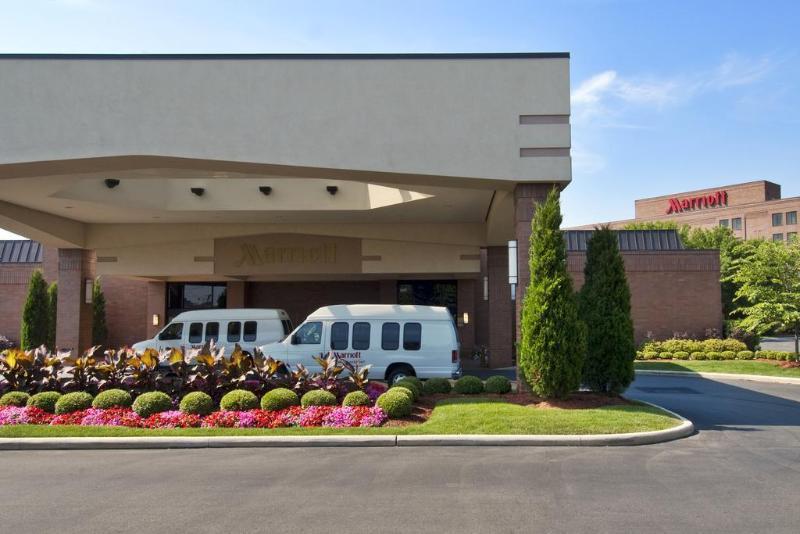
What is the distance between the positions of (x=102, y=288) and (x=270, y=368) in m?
23.7

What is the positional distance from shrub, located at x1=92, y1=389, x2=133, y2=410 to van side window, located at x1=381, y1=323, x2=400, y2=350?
609cm

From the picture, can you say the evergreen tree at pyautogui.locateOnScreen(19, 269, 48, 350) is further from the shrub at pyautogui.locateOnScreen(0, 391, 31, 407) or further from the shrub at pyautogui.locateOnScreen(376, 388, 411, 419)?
the shrub at pyautogui.locateOnScreen(376, 388, 411, 419)

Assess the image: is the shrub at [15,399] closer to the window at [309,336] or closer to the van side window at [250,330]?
the window at [309,336]

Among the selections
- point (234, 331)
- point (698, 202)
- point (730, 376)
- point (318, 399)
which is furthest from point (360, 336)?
point (698, 202)

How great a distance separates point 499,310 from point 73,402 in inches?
597

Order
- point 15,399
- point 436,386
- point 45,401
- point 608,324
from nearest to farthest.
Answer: point 45,401, point 15,399, point 608,324, point 436,386

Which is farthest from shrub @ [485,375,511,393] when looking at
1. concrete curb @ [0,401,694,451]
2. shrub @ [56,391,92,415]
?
shrub @ [56,391,92,415]

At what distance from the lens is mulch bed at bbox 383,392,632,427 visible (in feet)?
38.9

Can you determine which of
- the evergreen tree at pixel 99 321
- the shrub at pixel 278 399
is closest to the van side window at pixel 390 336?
the shrub at pixel 278 399

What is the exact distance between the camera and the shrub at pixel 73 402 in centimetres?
1198

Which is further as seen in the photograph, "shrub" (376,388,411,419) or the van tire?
the van tire

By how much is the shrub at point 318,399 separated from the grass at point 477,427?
43.9 inches

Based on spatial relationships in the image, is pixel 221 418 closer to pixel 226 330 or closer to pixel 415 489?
pixel 415 489

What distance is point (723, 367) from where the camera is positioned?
23312mm
